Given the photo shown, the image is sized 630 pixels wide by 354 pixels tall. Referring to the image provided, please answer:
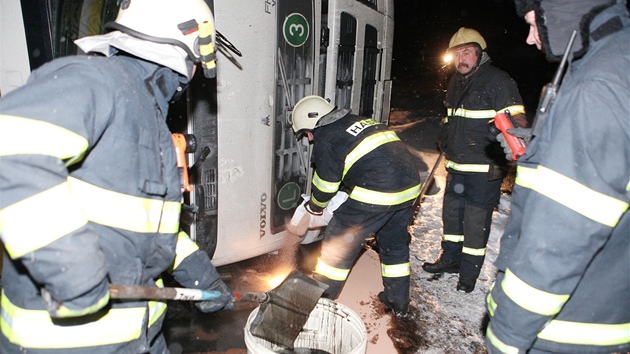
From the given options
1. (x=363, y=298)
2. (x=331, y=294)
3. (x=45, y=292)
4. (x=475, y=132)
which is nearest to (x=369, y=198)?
(x=331, y=294)

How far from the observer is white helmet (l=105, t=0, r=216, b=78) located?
149cm

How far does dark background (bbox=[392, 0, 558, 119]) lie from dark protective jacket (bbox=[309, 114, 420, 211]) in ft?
41.3

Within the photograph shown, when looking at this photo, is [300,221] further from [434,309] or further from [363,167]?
[434,309]

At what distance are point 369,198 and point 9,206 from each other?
2.26 meters

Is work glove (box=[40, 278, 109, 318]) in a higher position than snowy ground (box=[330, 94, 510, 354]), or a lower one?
higher

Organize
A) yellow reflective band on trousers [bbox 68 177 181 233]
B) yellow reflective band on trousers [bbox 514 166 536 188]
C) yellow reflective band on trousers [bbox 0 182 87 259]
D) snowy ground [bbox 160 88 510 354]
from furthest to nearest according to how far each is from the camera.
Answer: snowy ground [bbox 160 88 510 354] < yellow reflective band on trousers [bbox 514 166 536 188] < yellow reflective band on trousers [bbox 68 177 181 233] < yellow reflective band on trousers [bbox 0 182 87 259]

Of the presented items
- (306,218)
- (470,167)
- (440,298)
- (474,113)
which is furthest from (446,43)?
(306,218)

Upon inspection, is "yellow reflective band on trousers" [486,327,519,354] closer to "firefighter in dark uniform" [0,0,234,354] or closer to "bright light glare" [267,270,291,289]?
"firefighter in dark uniform" [0,0,234,354]

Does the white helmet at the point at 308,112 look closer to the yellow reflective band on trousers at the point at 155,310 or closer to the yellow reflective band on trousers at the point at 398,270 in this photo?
the yellow reflective band on trousers at the point at 398,270

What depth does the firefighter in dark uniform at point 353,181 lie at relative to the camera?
302 cm

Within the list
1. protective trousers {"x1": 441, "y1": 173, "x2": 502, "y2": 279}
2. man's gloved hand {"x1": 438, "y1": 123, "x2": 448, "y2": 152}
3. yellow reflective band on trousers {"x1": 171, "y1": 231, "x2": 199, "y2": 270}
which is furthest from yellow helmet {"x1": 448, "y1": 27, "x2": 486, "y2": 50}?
yellow reflective band on trousers {"x1": 171, "y1": 231, "x2": 199, "y2": 270}

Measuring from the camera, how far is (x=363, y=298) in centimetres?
349

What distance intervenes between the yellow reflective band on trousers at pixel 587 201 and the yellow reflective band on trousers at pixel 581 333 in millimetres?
424

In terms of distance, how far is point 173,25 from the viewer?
60.2 inches
